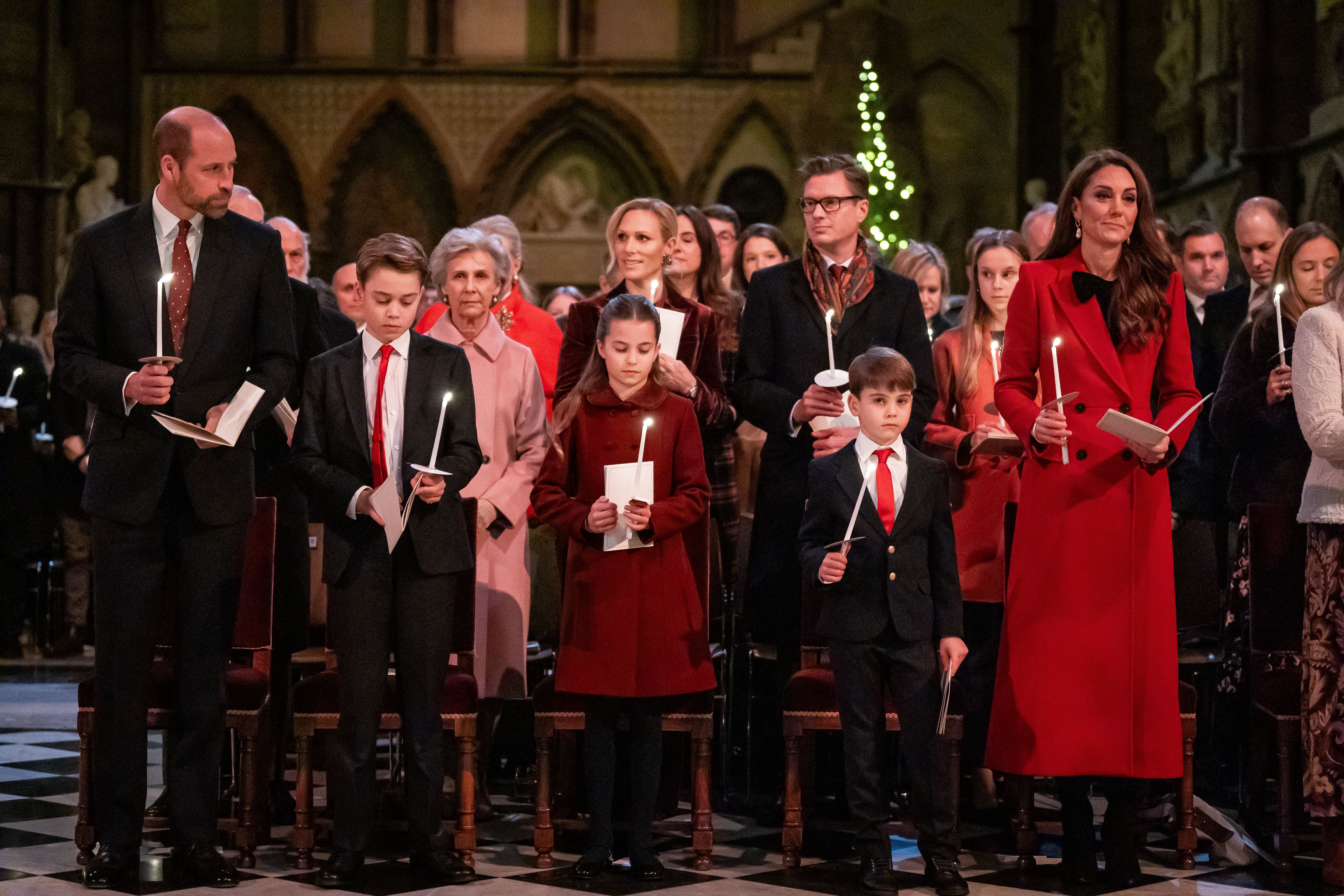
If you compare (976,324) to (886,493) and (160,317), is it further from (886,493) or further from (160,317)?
(160,317)

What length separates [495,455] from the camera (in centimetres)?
498

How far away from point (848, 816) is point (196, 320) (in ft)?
8.10

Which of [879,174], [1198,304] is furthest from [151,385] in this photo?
[879,174]

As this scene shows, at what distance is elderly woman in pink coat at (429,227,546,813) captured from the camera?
485 cm

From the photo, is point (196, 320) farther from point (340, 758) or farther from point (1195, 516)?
point (1195, 516)

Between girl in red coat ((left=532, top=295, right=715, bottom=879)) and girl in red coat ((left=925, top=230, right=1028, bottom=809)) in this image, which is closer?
girl in red coat ((left=532, top=295, right=715, bottom=879))

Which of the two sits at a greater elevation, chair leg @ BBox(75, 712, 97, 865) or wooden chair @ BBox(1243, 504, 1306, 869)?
wooden chair @ BBox(1243, 504, 1306, 869)

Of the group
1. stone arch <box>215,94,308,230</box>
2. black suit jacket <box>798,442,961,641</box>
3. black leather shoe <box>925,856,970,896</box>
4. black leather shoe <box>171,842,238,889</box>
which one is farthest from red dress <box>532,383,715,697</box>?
stone arch <box>215,94,308,230</box>

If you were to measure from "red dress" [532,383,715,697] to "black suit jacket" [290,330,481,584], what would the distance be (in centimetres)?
25

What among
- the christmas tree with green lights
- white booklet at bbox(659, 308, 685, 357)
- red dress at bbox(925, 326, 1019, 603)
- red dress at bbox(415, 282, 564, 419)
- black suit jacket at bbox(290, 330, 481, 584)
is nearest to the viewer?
black suit jacket at bbox(290, 330, 481, 584)

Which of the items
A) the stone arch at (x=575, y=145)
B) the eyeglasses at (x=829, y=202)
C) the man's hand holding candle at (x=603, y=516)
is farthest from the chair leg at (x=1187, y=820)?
the stone arch at (x=575, y=145)

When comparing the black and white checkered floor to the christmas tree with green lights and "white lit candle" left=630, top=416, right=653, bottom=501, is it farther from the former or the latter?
the christmas tree with green lights

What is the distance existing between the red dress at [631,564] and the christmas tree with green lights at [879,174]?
22.0ft

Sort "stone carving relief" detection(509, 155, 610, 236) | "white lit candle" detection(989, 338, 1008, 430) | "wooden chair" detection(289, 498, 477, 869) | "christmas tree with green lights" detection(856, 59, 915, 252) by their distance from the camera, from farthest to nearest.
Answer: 1. "stone carving relief" detection(509, 155, 610, 236)
2. "christmas tree with green lights" detection(856, 59, 915, 252)
3. "white lit candle" detection(989, 338, 1008, 430)
4. "wooden chair" detection(289, 498, 477, 869)
